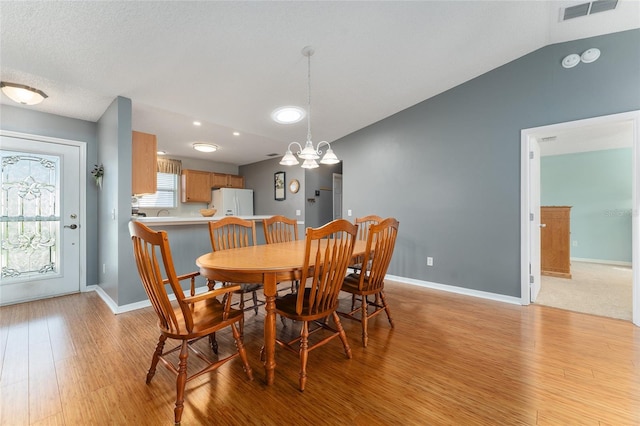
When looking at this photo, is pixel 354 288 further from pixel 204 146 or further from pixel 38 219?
pixel 38 219

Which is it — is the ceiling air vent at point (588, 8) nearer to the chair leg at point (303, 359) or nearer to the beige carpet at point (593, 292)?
the beige carpet at point (593, 292)

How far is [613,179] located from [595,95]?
3807 millimetres

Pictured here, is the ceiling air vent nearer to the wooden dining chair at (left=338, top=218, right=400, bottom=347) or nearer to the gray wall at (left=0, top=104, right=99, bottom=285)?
the wooden dining chair at (left=338, top=218, right=400, bottom=347)

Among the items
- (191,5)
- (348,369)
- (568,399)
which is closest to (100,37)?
(191,5)

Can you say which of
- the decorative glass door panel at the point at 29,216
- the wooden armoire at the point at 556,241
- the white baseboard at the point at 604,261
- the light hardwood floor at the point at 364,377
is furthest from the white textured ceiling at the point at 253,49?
the white baseboard at the point at 604,261

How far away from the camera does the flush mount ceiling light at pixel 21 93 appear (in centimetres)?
243

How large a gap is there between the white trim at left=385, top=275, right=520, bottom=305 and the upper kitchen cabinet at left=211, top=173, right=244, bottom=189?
4.08 m

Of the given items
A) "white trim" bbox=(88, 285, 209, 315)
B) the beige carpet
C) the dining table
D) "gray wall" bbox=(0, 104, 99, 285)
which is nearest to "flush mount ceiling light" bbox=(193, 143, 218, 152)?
"gray wall" bbox=(0, 104, 99, 285)

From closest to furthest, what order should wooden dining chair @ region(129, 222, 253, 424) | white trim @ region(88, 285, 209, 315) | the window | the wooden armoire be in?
wooden dining chair @ region(129, 222, 253, 424) → white trim @ region(88, 285, 209, 315) → the wooden armoire → the window

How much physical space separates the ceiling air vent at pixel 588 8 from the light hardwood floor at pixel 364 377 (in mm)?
2924

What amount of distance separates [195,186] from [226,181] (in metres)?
0.72

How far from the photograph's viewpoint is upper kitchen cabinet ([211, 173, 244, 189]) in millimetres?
5806

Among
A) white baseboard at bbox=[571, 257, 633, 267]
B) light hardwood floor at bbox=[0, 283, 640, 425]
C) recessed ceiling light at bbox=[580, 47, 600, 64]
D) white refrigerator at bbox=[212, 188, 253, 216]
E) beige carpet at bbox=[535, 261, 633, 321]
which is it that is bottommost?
light hardwood floor at bbox=[0, 283, 640, 425]

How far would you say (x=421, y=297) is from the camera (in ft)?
11.0
